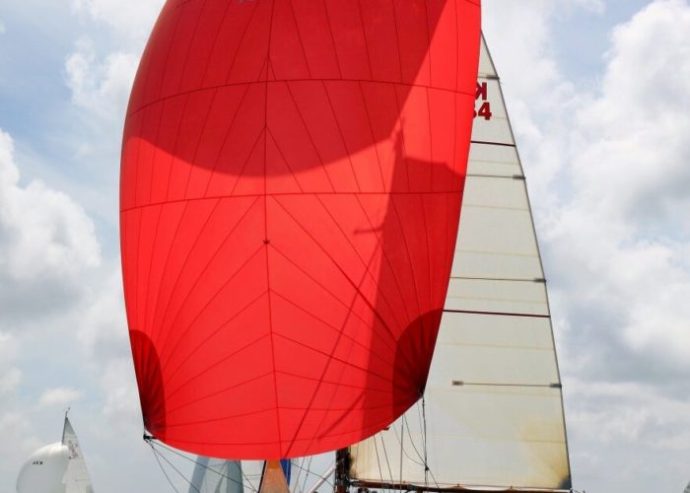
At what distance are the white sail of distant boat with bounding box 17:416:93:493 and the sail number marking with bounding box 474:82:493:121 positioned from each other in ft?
85.5

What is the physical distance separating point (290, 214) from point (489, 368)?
6539mm

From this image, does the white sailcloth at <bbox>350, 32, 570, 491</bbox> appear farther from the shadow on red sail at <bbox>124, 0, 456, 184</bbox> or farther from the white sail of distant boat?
the white sail of distant boat

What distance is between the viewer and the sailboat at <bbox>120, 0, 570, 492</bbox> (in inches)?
562

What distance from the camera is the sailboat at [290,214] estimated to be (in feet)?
46.9

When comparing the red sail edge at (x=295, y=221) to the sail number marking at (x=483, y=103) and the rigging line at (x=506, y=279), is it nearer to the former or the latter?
the sail number marking at (x=483, y=103)

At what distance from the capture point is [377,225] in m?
14.8

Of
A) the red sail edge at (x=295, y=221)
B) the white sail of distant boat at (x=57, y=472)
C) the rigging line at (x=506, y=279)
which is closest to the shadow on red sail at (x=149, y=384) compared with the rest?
the red sail edge at (x=295, y=221)

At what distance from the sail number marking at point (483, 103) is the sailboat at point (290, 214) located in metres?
3.42

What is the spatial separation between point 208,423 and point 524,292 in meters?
7.55

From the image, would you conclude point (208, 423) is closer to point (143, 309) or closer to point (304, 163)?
point (143, 309)

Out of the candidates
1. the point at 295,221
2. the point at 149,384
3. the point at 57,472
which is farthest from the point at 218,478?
the point at 295,221

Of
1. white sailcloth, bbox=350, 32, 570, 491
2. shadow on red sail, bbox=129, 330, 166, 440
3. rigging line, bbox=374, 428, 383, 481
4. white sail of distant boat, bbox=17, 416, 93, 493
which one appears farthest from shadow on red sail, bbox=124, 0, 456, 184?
white sail of distant boat, bbox=17, 416, 93, 493

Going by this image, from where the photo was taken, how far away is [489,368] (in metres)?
19.6

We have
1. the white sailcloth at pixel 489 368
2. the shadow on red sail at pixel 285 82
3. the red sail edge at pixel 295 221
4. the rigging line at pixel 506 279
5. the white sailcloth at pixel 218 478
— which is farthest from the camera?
the white sailcloth at pixel 218 478
